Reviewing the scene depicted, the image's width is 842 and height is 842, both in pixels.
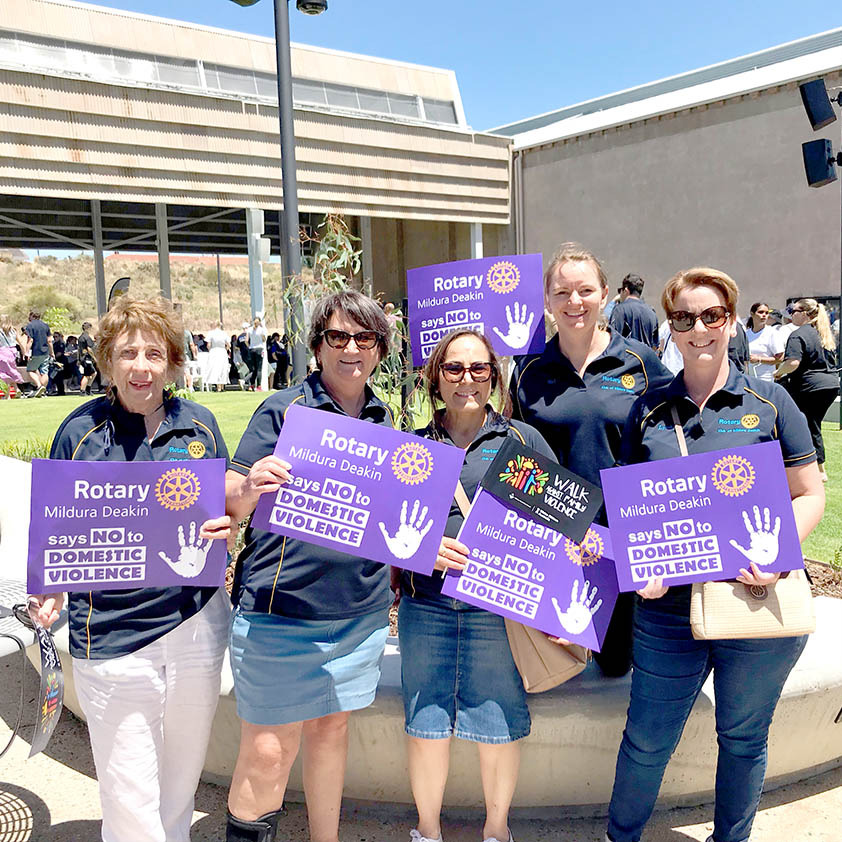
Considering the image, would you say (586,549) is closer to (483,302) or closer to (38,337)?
(483,302)

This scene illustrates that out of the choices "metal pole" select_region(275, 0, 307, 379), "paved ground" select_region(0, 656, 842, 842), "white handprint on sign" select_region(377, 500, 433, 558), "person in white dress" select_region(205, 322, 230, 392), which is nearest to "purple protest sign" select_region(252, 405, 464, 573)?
"white handprint on sign" select_region(377, 500, 433, 558)

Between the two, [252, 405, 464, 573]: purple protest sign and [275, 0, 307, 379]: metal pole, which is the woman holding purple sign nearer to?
[252, 405, 464, 573]: purple protest sign

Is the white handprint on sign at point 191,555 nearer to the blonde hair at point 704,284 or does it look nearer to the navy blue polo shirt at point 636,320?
the blonde hair at point 704,284

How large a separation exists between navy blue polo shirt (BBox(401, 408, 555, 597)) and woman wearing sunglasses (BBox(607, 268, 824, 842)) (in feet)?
1.05

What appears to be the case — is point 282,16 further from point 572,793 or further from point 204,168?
point 204,168

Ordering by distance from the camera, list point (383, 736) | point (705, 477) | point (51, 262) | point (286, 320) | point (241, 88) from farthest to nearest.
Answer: point (51, 262), point (241, 88), point (286, 320), point (383, 736), point (705, 477)

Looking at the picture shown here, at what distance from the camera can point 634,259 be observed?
19125 millimetres

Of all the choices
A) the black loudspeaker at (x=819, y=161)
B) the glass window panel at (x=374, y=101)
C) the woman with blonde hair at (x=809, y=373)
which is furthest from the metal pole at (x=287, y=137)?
the glass window panel at (x=374, y=101)

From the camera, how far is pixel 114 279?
58188mm

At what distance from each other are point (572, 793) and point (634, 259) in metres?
17.8

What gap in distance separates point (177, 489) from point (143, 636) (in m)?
0.42

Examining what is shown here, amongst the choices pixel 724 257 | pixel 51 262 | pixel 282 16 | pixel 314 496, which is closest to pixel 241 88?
pixel 724 257

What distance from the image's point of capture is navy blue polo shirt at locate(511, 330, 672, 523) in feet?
8.57

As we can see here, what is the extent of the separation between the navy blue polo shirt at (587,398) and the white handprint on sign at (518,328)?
35 centimetres
